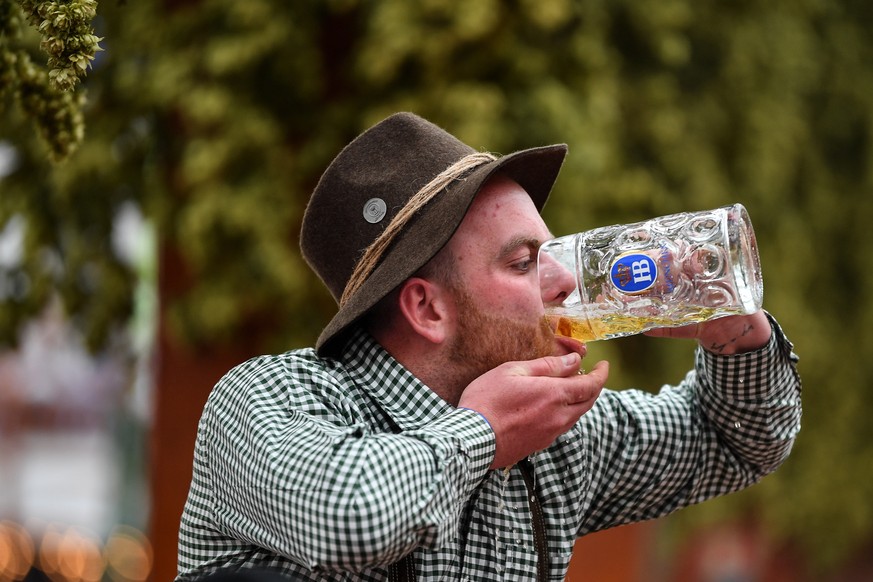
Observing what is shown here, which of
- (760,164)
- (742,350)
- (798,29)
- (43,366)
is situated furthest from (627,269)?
(43,366)

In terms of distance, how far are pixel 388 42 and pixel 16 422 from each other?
11.7 meters

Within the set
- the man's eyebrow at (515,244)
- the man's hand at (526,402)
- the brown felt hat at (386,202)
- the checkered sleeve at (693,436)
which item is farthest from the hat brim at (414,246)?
the checkered sleeve at (693,436)

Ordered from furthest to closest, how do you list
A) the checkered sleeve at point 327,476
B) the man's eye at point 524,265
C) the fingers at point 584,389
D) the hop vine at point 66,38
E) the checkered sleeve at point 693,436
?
the checkered sleeve at point 693,436, the man's eye at point 524,265, the fingers at point 584,389, the hop vine at point 66,38, the checkered sleeve at point 327,476

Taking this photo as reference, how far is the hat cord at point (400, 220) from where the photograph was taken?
192 centimetres

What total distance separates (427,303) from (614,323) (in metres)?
0.32

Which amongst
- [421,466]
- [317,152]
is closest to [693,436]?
[421,466]

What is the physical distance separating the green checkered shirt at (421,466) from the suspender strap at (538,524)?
0.01 meters

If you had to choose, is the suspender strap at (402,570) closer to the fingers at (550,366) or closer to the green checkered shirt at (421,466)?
the green checkered shirt at (421,466)

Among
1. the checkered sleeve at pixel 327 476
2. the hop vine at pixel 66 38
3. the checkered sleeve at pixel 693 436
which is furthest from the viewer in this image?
the checkered sleeve at pixel 693 436

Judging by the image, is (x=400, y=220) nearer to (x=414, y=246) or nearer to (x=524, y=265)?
(x=414, y=246)

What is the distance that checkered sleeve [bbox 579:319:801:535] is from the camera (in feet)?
6.93

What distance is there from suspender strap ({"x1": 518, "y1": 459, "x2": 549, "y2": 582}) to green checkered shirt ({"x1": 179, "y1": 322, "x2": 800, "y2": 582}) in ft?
0.04

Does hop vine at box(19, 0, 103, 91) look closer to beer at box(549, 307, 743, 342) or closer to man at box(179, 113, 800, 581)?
man at box(179, 113, 800, 581)

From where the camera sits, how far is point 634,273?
1841mm
